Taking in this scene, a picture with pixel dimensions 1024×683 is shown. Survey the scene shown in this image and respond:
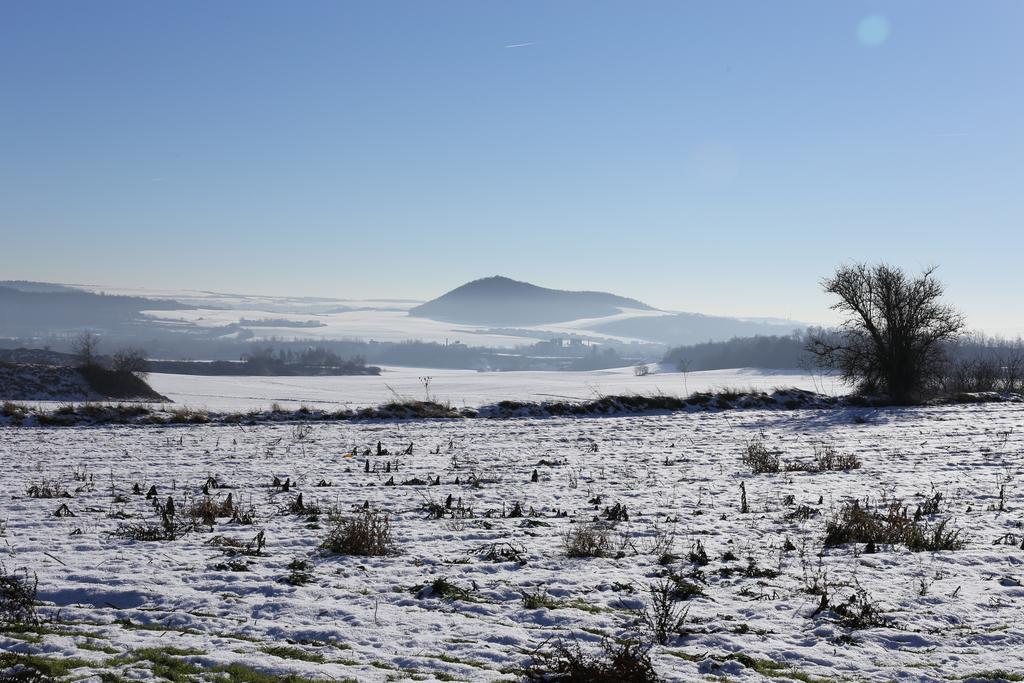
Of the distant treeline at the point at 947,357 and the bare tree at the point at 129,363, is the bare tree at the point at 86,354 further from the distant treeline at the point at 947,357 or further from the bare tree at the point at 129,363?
the distant treeline at the point at 947,357

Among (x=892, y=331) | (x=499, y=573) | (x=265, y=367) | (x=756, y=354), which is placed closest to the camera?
(x=499, y=573)

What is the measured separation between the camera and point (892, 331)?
129ft

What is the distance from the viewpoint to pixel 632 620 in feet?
20.5

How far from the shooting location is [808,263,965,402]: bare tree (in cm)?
3891

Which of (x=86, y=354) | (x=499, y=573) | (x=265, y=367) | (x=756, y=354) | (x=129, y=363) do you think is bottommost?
(x=265, y=367)

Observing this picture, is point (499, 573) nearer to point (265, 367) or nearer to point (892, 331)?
point (892, 331)

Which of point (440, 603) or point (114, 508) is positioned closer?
point (440, 603)

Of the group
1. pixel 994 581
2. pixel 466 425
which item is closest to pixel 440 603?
pixel 994 581

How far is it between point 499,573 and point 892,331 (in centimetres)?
3883

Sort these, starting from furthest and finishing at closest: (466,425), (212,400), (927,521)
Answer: (212,400)
(466,425)
(927,521)

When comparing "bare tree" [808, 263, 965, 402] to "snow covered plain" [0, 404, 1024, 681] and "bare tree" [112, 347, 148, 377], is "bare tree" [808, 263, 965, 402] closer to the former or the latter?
"snow covered plain" [0, 404, 1024, 681]

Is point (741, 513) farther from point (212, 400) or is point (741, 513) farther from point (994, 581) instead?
point (212, 400)

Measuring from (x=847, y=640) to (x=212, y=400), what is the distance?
2185 inches

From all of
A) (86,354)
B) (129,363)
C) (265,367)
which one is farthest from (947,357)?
(265,367)
